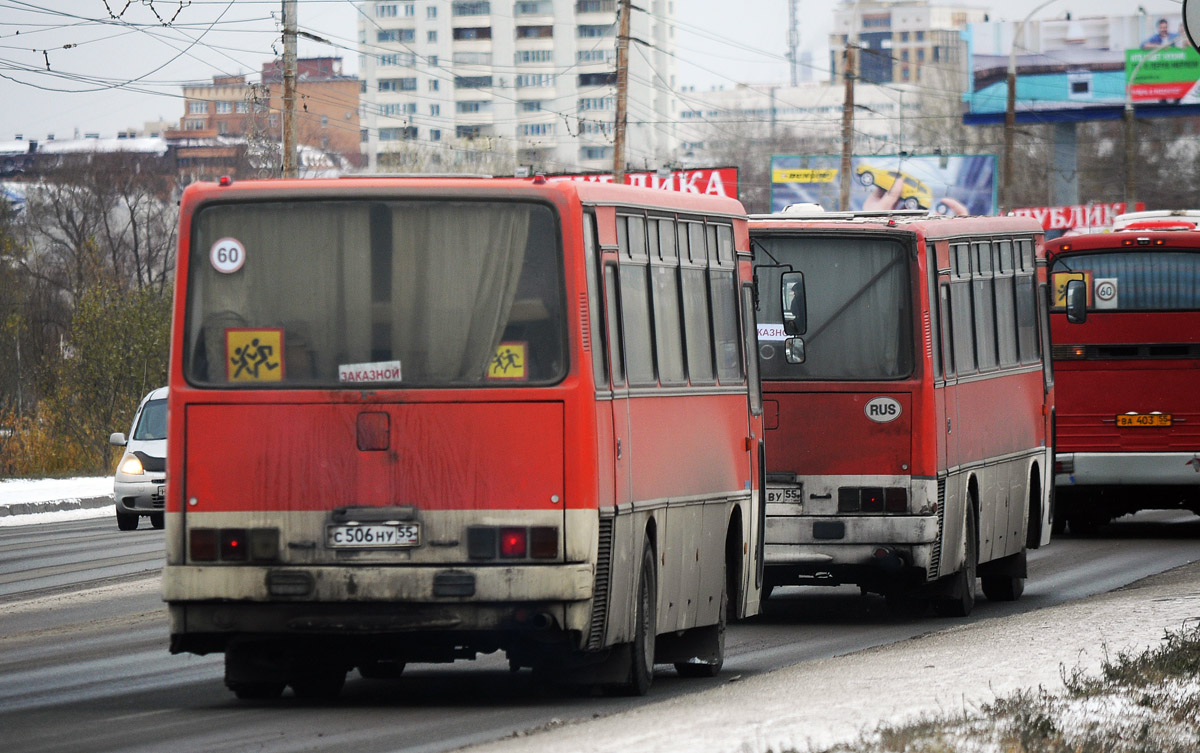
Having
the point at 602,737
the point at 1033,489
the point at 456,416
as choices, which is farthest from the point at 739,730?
the point at 1033,489

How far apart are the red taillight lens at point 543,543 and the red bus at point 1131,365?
15649mm

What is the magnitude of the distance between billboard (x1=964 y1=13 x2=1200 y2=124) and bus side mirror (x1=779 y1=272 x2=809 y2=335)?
2670 inches

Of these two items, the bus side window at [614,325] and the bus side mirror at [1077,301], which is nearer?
the bus side window at [614,325]

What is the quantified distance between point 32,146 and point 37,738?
146 m

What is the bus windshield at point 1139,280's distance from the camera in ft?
81.8

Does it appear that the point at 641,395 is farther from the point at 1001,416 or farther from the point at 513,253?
the point at 1001,416

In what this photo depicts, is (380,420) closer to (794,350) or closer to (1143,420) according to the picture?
(794,350)

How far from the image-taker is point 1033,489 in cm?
1986

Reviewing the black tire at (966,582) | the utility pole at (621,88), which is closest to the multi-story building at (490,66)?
the utility pole at (621,88)

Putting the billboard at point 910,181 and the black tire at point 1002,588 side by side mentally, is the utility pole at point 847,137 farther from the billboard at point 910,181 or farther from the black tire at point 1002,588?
the black tire at point 1002,588

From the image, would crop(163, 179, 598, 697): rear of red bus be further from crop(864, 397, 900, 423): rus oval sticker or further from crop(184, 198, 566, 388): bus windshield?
crop(864, 397, 900, 423): rus oval sticker

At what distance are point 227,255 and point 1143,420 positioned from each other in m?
16.8

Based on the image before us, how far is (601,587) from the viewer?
34.0ft

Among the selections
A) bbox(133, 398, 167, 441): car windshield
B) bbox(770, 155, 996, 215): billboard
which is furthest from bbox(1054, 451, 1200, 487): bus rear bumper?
bbox(770, 155, 996, 215): billboard
